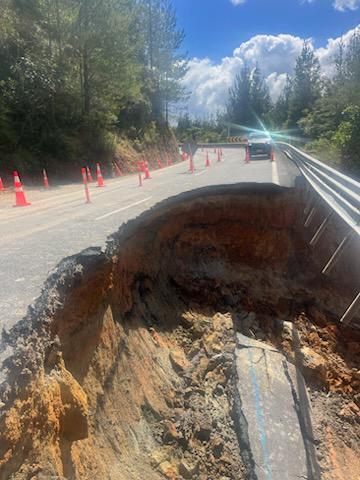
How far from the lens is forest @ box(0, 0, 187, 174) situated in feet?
55.2

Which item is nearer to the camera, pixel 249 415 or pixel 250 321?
pixel 249 415

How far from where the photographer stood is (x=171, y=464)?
410cm

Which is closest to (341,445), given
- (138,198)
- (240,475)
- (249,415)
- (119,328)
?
(249,415)

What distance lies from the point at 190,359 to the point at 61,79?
16.9 m

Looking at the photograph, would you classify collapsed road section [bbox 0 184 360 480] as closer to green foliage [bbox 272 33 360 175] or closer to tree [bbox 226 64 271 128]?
green foliage [bbox 272 33 360 175]

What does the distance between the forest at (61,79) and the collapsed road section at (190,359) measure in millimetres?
11501

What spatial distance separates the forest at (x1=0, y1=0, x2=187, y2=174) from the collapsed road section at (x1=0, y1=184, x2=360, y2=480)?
1150cm

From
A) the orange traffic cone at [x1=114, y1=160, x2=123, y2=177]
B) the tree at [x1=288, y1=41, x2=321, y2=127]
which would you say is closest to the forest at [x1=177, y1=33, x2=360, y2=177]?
the tree at [x1=288, y1=41, x2=321, y2=127]

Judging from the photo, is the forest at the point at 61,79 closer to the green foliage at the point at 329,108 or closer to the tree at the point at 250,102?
the green foliage at the point at 329,108

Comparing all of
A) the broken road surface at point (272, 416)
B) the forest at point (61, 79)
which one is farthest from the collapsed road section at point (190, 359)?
the forest at point (61, 79)

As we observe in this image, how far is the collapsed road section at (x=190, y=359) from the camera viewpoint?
2932 mm

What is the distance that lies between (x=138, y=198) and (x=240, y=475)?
6.86 metres

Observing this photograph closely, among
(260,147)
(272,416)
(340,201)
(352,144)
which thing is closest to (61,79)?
(260,147)

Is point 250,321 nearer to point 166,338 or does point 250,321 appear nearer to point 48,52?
point 166,338
